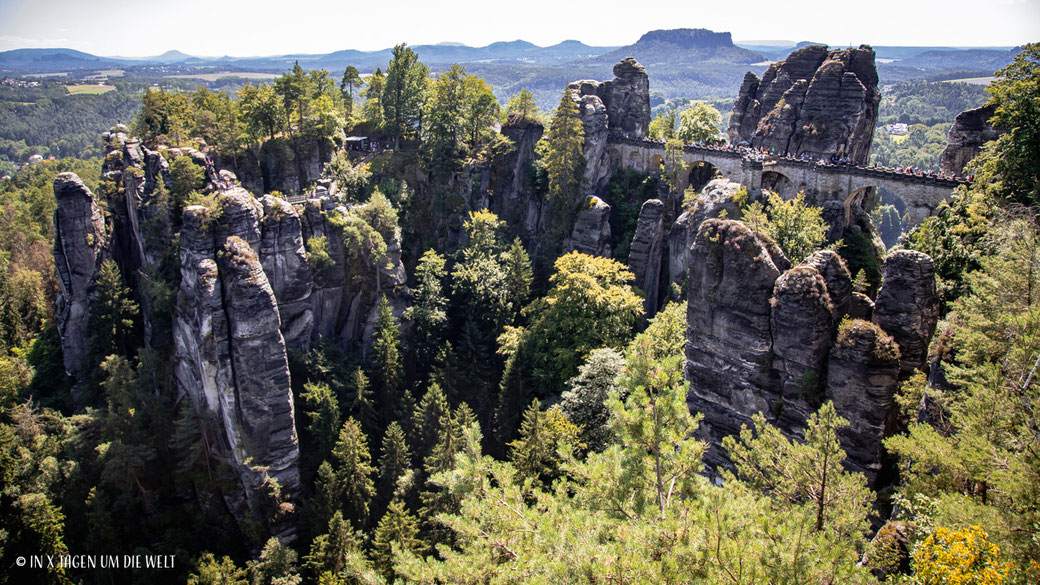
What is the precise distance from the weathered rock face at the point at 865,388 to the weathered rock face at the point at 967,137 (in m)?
28.1

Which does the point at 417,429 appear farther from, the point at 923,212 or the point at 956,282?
the point at 923,212

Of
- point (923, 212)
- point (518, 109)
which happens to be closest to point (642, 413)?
point (923, 212)

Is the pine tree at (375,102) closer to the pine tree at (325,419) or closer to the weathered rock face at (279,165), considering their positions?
the weathered rock face at (279,165)

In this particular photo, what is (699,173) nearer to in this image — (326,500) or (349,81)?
(326,500)

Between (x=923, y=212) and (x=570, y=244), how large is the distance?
2743 centimetres

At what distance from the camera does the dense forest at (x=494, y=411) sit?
13.6 m

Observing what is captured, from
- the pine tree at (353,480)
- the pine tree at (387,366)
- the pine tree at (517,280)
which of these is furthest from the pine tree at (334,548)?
the pine tree at (517,280)

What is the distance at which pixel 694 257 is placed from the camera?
26656mm

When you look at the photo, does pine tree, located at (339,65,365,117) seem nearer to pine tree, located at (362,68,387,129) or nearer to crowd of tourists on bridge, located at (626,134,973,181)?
pine tree, located at (362,68,387,129)

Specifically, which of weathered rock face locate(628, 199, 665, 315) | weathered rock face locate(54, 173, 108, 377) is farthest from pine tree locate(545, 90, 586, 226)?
weathered rock face locate(54, 173, 108, 377)

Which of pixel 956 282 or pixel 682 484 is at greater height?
pixel 956 282

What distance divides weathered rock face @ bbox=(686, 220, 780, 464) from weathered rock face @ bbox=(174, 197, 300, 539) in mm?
26680

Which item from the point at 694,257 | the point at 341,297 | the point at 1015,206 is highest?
the point at 1015,206

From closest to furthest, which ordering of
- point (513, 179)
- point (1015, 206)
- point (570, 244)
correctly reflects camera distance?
point (1015, 206), point (570, 244), point (513, 179)
